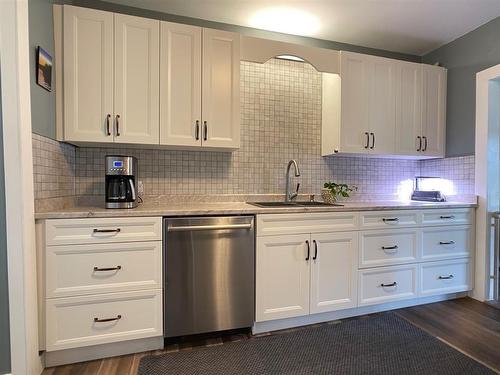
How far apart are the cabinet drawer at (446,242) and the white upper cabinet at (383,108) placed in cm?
76

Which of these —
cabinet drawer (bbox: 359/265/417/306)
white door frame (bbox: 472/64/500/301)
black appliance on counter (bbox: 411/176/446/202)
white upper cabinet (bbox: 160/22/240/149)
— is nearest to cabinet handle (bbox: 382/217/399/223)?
cabinet drawer (bbox: 359/265/417/306)

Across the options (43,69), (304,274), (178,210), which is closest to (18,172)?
(43,69)

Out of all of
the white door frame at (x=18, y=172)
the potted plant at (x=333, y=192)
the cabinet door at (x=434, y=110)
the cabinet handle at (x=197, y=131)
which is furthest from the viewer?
the cabinet door at (x=434, y=110)

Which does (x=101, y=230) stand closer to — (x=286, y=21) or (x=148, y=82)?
(x=148, y=82)

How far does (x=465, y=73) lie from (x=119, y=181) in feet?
10.6

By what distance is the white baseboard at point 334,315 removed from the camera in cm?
209

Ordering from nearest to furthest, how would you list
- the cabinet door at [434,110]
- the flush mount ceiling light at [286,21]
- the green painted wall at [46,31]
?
the green painted wall at [46,31] → the flush mount ceiling light at [286,21] → the cabinet door at [434,110]

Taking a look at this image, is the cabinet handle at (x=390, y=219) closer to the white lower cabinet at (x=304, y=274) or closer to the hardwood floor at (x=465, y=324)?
the white lower cabinet at (x=304, y=274)

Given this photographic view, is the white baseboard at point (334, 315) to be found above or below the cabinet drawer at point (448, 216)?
below

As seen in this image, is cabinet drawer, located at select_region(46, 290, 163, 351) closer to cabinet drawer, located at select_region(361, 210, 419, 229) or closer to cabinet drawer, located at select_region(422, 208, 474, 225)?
cabinet drawer, located at select_region(361, 210, 419, 229)

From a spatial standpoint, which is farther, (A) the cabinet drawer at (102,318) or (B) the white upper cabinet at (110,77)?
(B) the white upper cabinet at (110,77)

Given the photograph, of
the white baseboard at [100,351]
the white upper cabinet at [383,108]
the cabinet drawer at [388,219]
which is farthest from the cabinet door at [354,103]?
the white baseboard at [100,351]

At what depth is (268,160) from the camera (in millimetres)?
2713

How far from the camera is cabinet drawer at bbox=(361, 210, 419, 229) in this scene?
227 cm
